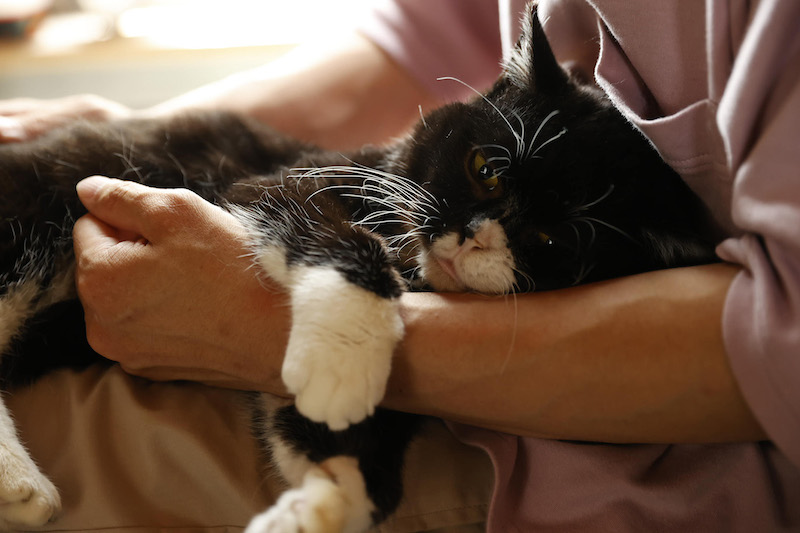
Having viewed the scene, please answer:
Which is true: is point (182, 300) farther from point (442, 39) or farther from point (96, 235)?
point (442, 39)

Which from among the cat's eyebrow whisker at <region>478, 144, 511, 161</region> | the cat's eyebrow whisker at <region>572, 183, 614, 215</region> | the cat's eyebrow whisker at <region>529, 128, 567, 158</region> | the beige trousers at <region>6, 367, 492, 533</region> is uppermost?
the cat's eyebrow whisker at <region>529, 128, 567, 158</region>

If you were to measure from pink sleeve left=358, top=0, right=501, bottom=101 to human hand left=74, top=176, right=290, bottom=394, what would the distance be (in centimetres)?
86

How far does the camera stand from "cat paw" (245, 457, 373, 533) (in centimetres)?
83

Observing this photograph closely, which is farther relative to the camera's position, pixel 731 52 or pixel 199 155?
pixel 199 155

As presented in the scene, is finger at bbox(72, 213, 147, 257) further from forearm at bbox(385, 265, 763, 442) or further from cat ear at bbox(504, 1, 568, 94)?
cat ear at bbox(504, 1, 568, 94)

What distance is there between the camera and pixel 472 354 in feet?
2.91

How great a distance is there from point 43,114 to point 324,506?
127 cm

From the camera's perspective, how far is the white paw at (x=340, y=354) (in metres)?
0.81

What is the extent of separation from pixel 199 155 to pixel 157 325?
1.62 feet

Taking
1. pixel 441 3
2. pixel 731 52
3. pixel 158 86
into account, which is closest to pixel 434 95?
pixel 441 3

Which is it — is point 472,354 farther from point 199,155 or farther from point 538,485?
point 199,155

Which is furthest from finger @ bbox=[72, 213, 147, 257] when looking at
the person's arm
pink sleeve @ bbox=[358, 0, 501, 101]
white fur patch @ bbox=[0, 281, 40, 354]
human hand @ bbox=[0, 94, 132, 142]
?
pink sleeve @ bbox=[358, 0, 501, 101]

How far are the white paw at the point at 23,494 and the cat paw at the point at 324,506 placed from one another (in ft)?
1.04

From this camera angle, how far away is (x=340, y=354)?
2.67 feet
